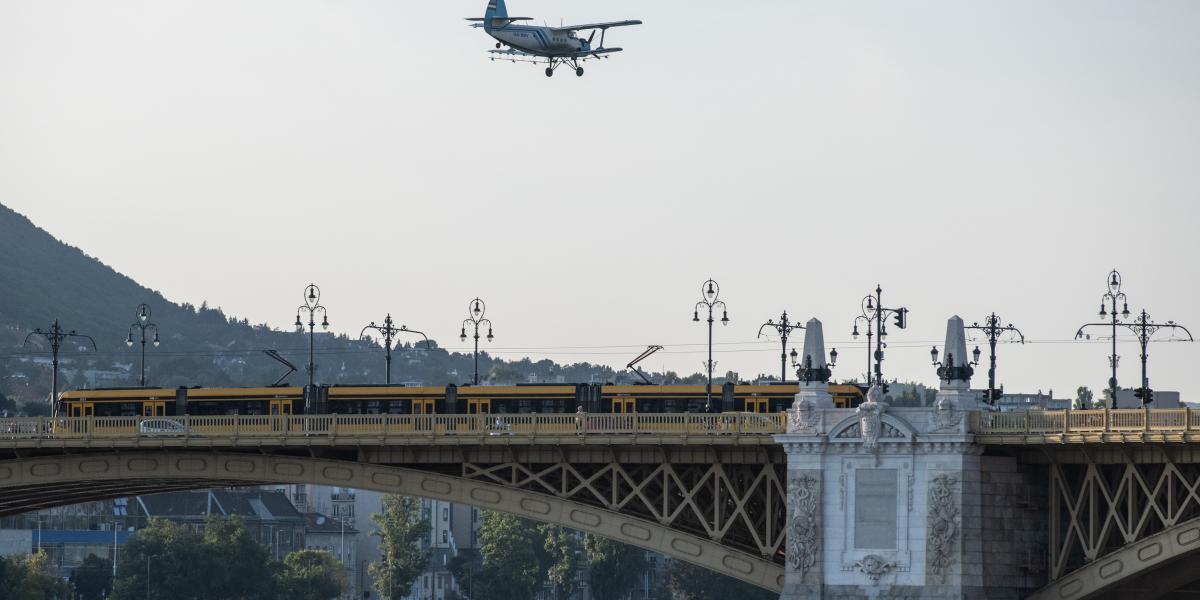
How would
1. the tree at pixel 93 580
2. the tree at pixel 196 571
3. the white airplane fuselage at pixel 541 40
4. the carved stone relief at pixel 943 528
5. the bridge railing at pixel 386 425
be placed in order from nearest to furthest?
the carved stone relief at pixel 943 528 → the bridge railing at pixel 386 425 → the white airplane fuselage at pixel 541 40 → the tree at pixel 196 571 → the tree at pixel 93 580

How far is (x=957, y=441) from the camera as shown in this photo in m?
83.0

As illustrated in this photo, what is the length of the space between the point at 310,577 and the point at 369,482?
94284 millimetres

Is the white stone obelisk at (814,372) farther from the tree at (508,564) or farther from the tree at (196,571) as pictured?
the tree at (508,564)

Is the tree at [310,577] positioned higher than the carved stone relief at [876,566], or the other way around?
the carved stone relief at [876,566]

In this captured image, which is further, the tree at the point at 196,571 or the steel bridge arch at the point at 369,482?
the tree at the point at 196,571

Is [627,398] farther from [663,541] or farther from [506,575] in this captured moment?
[506,575]

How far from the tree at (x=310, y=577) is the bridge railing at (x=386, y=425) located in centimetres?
8567

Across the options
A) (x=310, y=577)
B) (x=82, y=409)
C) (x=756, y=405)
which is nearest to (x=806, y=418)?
(x=756, y=405)

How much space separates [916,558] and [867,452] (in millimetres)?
4128

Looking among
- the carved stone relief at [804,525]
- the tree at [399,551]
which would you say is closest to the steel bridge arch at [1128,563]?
the carved stone relief at [804,525]

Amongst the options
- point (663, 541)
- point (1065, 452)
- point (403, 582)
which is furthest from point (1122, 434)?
point (403, 582)

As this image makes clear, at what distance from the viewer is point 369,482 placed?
95.5m

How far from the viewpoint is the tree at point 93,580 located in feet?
623

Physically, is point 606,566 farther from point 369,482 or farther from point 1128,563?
point 1128,563
